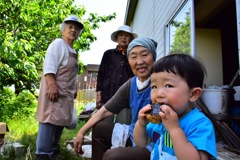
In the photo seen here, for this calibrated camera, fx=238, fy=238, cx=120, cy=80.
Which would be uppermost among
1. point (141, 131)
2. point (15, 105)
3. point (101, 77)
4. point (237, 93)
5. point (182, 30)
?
point (182, 30)

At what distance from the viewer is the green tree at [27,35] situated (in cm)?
473

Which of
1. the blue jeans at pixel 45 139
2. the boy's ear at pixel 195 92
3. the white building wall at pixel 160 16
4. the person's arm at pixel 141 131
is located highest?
the white building wall at pixel 160 16

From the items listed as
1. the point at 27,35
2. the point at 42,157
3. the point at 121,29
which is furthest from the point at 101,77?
the point at 27,35

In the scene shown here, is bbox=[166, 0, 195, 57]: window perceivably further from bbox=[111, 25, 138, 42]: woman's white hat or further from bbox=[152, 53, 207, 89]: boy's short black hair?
bbox=[152, 53, 207, 89]: boy's short black hair

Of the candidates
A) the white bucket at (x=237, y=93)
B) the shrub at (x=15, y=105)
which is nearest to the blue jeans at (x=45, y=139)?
the white bucket at (x=237, y=93)

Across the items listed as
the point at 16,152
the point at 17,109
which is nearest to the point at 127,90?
the point at 16,152

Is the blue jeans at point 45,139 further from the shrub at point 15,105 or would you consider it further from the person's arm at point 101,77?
the shrub at point 15,105

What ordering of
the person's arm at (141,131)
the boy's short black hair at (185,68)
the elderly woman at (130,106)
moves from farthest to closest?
the elderly woman at (130,106)
the person's arm at (141,131)
the boy's short black hair at (185,68)

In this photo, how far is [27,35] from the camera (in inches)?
213

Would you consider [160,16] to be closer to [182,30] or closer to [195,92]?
[182,30]

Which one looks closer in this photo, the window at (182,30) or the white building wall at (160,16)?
the window at (182,30)

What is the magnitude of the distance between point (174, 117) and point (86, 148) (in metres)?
2.63

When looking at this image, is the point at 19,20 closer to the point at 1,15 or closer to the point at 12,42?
the point at 1,15

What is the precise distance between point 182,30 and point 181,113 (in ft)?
10.8
